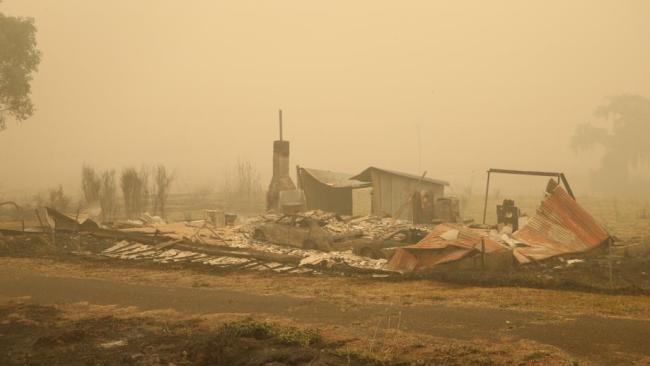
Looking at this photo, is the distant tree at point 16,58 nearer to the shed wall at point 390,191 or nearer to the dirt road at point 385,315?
the shed wall at point 390,191

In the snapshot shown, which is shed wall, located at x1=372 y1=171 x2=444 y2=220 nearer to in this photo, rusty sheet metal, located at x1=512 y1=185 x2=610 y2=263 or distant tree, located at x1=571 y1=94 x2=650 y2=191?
rusty sheet metal, located at x1=512 y1=185 x2=610 y2=263

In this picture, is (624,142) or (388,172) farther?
(624,142)

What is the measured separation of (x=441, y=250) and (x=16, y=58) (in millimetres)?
27709

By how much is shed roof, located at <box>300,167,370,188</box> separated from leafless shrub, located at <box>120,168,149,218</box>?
23.5 feet

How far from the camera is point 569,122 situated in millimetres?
85812

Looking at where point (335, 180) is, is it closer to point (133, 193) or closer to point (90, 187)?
point (133, 193)

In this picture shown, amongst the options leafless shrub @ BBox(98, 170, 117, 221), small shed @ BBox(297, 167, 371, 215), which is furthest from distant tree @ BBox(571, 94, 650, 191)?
leafless shrub @ BBox(98, 170, 117, 221)

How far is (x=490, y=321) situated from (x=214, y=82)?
120 meters

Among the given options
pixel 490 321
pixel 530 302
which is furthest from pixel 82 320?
pixel 530 302

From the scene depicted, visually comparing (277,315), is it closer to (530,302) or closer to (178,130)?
(530,302)

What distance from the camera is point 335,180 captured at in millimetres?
26156

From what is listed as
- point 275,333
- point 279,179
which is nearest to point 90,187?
point 279,179

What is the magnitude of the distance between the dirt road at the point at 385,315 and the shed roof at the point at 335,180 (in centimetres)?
1335

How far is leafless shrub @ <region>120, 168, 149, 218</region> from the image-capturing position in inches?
1038
